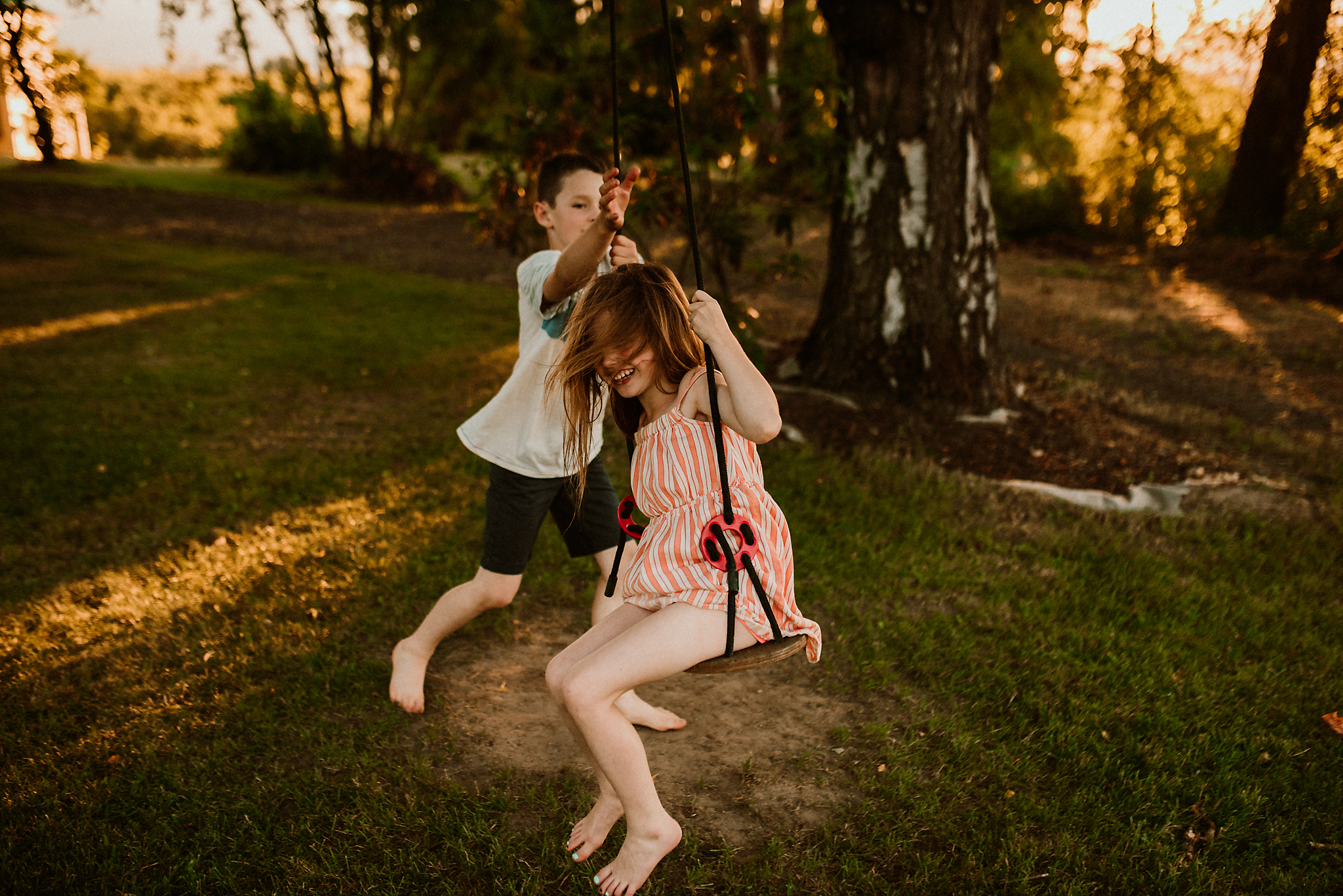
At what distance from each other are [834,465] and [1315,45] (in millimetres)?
10069

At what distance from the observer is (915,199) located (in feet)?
17.6

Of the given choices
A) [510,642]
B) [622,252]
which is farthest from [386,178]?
[622,252]

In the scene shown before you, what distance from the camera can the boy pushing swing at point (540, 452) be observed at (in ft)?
7.98

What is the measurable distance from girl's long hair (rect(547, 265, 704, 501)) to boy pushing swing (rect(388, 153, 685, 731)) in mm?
177

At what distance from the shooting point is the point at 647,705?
2873 mm

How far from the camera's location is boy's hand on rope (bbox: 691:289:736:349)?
1.92 meters

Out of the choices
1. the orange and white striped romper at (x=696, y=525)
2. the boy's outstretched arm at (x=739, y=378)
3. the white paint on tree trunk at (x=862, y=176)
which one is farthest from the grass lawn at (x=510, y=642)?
the white paint on tree trunk at (x=862, y=176)

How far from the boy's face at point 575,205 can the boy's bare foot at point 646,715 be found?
155cm

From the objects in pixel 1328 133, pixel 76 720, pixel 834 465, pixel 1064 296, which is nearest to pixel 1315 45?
pixel 1328 133

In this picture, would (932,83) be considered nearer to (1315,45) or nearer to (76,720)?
(76,720)

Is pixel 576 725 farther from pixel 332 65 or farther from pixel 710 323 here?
pixel 332 65

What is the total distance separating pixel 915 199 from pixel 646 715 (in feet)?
13.0

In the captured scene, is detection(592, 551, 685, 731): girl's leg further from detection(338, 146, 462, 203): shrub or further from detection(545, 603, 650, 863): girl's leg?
detection(338, 146, 462, 203): shrub

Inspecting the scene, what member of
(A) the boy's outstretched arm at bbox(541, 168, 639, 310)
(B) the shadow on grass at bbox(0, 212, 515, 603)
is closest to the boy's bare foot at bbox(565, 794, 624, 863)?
(A) the boy's outstretched arm at bbox(541, 168, 639, 310)
